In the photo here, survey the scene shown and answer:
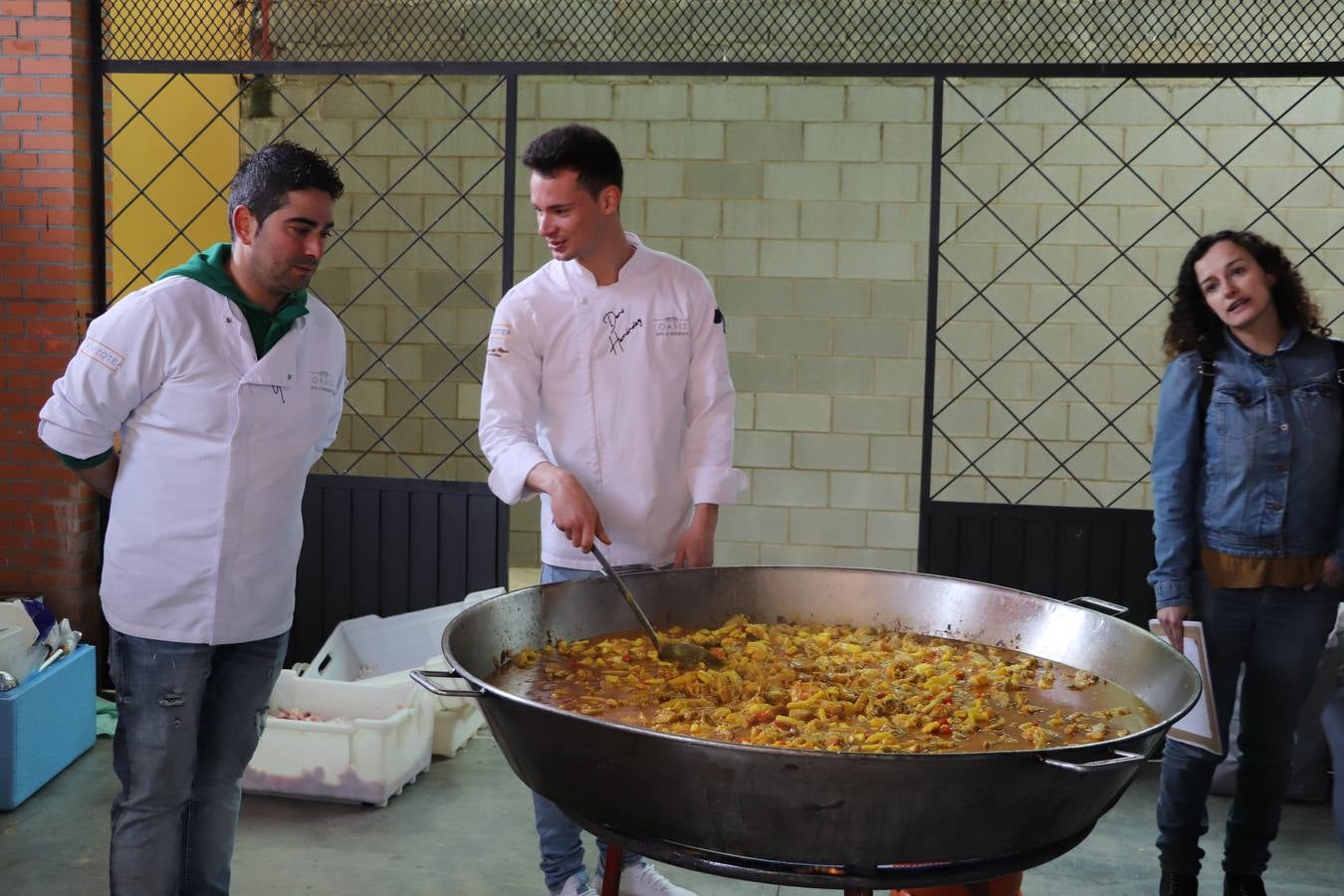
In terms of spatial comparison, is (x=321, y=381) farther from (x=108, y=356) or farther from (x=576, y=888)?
(x=576, y=888)

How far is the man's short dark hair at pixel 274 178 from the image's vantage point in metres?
2.13

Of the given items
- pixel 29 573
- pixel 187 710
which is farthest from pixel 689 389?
pixel 29 573

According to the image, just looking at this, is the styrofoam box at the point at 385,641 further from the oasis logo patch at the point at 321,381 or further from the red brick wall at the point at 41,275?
the oasis logo patch at the point at 321,381

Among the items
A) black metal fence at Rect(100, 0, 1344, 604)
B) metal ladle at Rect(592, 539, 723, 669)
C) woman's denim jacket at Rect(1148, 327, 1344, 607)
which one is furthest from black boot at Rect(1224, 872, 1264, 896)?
black metal fence at Rect(100, 0, 1344, 604)

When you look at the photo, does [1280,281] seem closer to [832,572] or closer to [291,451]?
[832,572]

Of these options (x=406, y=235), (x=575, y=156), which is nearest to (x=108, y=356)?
(x=575, y=156)

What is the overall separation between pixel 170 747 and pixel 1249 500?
2199 mm

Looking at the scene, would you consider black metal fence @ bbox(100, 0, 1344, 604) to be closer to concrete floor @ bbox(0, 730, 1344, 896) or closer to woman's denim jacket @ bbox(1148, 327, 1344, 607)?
Result: concrete floor @ bbox(0, 730, 1344, 896)

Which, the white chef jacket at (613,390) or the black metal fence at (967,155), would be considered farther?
the black metal fence at (967,155)

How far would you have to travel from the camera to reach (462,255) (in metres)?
6.22

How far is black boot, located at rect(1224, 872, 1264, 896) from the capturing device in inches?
114

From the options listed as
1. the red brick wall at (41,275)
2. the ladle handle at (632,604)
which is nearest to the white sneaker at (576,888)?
the ladle handle at (632,604)

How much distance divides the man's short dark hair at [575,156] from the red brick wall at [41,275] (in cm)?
246

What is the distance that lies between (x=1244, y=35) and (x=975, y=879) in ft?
16.4
